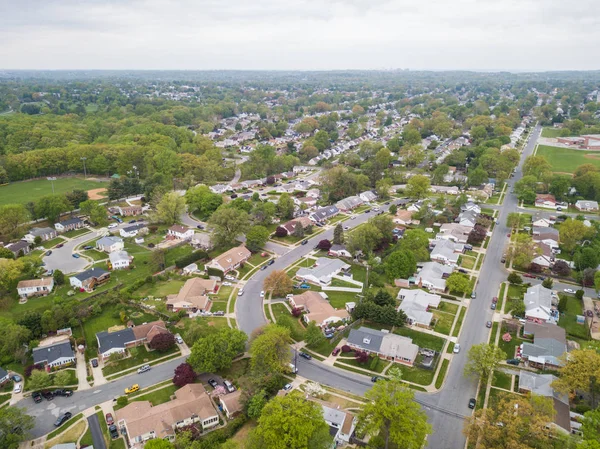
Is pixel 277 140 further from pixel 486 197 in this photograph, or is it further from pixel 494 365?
pixel 494 365

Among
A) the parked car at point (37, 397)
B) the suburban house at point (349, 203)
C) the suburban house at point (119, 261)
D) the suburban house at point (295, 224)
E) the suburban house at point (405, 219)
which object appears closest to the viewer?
the parked car at point (37, 397)

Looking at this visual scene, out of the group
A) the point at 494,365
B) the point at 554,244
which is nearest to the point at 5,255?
the point at 494,365

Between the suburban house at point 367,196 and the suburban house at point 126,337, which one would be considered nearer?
the suburban house at point 126,337

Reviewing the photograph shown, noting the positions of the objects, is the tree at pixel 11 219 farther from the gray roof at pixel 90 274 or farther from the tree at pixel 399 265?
the tree at pixel 399 265

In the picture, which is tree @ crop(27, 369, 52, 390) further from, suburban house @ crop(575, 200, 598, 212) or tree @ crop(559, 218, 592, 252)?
suburban house @ crop(575, 200, 598, 212)

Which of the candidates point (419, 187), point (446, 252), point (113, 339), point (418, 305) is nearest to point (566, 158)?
point (419, 187)

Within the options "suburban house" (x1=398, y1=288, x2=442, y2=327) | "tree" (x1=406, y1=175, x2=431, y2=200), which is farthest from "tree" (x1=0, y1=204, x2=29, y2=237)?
"tree" (x1=406, y1=175, x2=431, y2=200)

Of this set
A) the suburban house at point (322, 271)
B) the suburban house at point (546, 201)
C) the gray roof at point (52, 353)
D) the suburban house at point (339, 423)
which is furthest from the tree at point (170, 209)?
the suburban house at point (546, 201)
